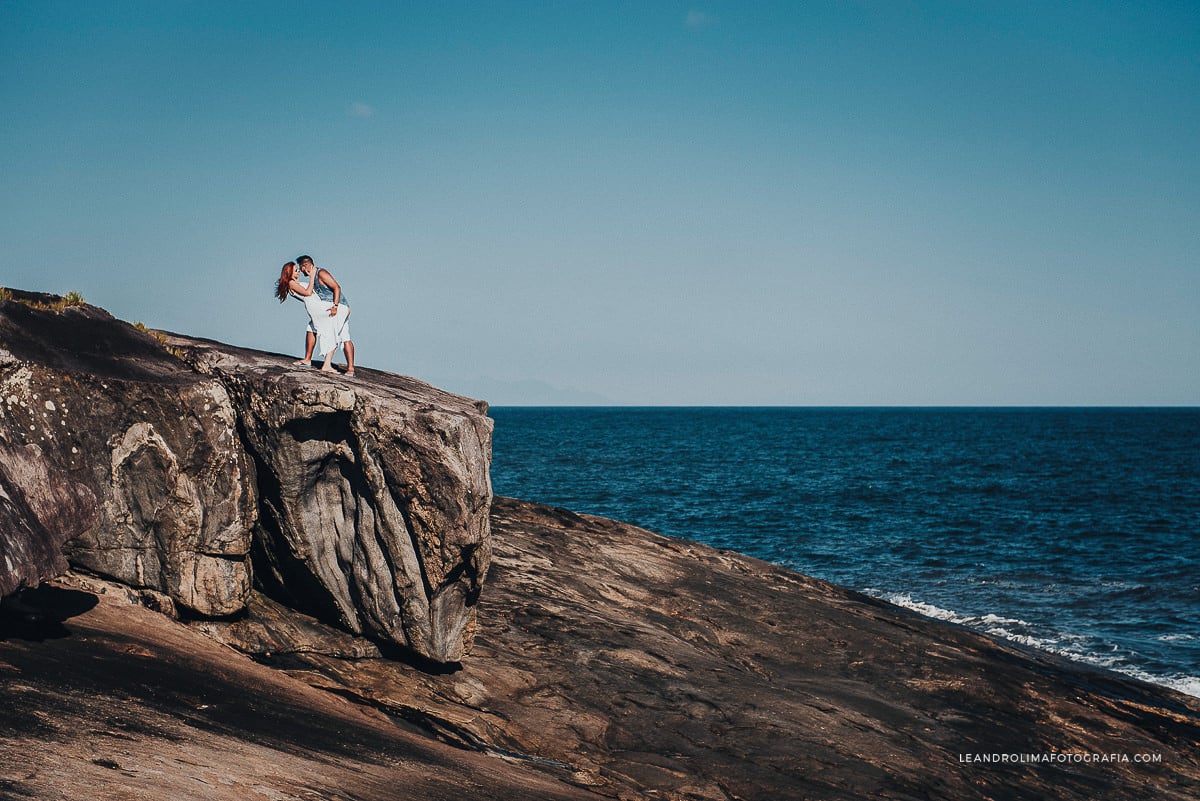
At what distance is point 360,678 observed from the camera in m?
13.4

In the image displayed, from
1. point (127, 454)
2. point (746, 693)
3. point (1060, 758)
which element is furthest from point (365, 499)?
point (1060, 758)

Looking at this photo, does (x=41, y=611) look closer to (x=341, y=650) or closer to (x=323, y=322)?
(x=341, y=650)

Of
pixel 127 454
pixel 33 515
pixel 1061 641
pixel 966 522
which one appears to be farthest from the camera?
pixel 966 522

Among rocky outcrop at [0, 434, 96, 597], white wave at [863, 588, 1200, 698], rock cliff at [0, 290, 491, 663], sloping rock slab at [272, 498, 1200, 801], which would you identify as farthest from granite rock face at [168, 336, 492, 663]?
white wave at [863, 588, 1200, 698]

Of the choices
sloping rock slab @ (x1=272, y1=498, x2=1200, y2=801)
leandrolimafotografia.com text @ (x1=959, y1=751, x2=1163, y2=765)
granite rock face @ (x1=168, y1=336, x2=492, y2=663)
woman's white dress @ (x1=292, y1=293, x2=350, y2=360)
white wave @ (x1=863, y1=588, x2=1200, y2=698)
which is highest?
woman's white dress @ (x1=292, y1=293, x2=350, y2=360)

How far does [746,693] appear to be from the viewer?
52.0 feet

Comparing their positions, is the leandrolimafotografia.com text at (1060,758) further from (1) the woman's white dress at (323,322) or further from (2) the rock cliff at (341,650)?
(1) the woman's white dress at (323,322)

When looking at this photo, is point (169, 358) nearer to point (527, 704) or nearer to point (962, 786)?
point (527, 704)

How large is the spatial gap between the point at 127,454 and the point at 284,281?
425 cm

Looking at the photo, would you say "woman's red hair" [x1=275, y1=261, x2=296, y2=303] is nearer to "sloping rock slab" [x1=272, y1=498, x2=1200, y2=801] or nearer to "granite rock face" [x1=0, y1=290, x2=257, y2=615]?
"granite rock face" [x1=0, y1=290, x2=257, y2=615]

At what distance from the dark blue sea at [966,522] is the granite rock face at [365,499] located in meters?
20.0

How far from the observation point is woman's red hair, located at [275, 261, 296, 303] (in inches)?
602

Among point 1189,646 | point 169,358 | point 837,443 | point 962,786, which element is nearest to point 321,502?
point 169,358

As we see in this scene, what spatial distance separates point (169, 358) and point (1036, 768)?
16214 millimetres
